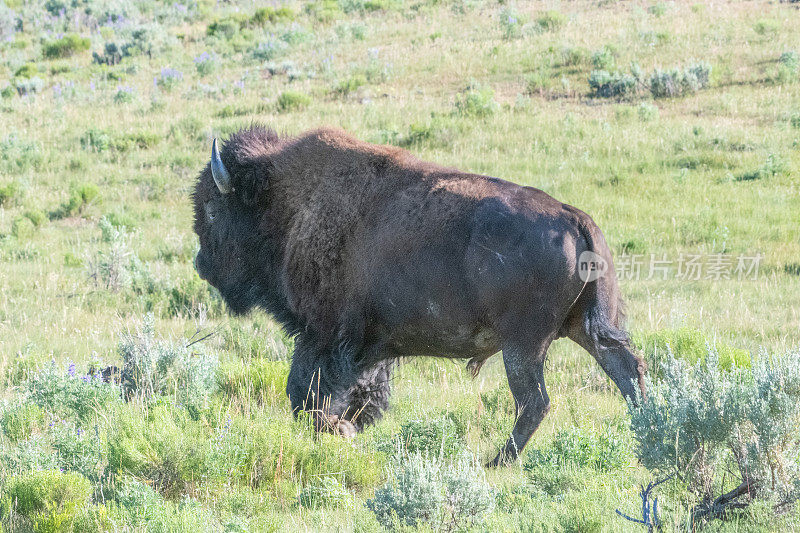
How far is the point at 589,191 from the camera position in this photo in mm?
12773

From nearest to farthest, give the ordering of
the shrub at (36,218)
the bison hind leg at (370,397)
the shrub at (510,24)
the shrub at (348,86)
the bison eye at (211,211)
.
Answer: the bison hind leg at (370,397) < the bison eye at (211,211) < the shrub at (36,218) < the shrub at (348,86) < the shrub at (510,24)

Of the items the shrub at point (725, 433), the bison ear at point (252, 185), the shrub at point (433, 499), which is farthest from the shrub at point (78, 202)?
the shrub at point (725, 433)

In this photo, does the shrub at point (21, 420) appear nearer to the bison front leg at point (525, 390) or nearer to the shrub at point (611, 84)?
the bison front leg at point (525, 390)

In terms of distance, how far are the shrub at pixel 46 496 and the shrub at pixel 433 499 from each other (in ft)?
4.78

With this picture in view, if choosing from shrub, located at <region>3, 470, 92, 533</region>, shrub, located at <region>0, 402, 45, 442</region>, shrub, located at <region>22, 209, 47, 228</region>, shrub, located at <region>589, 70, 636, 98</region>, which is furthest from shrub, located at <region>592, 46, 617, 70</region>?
shrub, located at <region>3, 470, 92, 533</region>

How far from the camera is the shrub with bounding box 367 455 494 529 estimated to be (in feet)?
12.1

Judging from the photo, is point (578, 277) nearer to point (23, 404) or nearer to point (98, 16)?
point (23, 404)

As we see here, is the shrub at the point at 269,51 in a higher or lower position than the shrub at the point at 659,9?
lower

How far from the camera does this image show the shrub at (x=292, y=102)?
1753cm

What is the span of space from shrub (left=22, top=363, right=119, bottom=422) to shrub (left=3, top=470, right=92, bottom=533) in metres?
1.48

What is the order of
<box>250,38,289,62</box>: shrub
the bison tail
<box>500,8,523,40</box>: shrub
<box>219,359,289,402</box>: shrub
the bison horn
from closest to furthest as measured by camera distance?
the bison tail
the bison horn
<box>219,359,289,402</box>: shrub
<box>500,8,523,40</box>: shrub
<box>250,38,289,62</box>: shrub

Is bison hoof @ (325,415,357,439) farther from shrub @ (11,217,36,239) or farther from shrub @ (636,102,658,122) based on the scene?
shrub @ (636,102,658,122)

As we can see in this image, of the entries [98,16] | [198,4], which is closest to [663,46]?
[198,4]

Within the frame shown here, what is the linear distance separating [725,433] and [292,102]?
14849 millimetres
